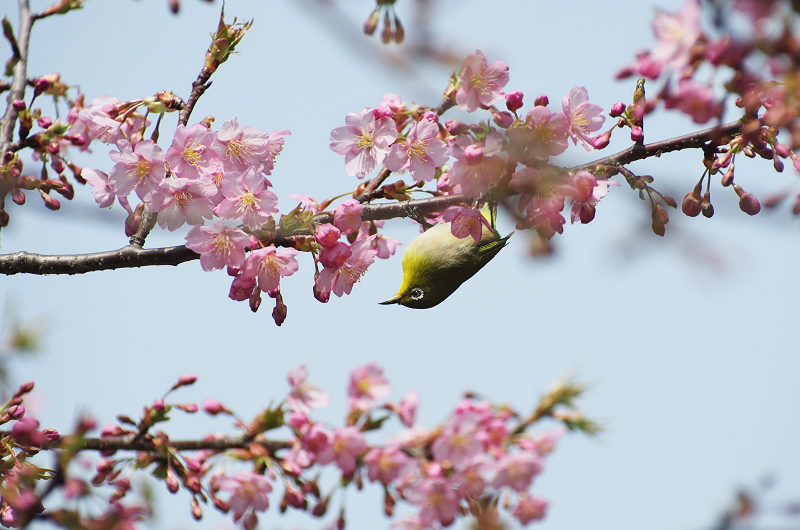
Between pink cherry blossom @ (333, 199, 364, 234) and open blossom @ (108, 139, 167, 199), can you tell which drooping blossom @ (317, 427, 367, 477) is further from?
open blossom @ (108, 139, 167, 199)

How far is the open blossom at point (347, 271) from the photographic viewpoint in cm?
391

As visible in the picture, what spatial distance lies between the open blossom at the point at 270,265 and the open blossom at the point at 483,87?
136 cm

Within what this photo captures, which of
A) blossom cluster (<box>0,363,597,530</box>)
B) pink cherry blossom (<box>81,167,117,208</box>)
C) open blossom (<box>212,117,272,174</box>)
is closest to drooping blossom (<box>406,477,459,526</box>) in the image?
blossom cluster (<box>0,363,597,530</box>)

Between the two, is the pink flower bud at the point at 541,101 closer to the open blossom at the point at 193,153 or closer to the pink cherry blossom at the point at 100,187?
the open blossom at the point at 193,153

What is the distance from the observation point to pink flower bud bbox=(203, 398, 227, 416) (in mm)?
3799

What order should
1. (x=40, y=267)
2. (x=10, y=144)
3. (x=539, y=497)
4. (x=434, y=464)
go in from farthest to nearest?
(x=10, y=144) < (x=40, y=267) < (x=539, y=497) < (x=434, y=464)

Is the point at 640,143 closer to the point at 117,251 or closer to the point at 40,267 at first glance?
the point at 117,251

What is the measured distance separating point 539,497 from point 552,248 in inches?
76.9

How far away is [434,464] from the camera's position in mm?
3436

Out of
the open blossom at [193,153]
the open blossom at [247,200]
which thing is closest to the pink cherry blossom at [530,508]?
the open blossom at [247,200]

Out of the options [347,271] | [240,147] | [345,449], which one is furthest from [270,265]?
[345,449]

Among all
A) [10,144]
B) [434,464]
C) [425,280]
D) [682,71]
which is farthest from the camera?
[425,280]

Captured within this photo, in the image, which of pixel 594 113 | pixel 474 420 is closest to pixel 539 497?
pixel 474 420

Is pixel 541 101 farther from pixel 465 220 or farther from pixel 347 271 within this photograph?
pixel 347 271
